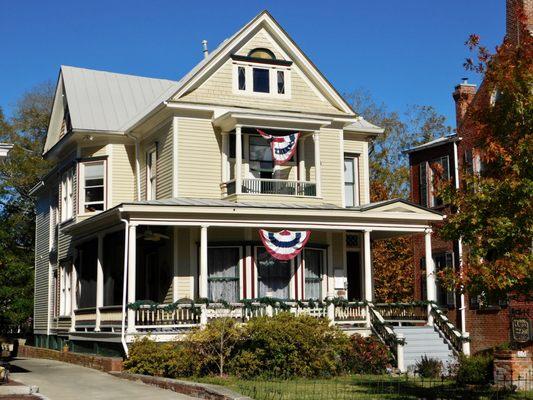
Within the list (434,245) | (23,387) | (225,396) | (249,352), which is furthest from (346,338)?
(434,245)

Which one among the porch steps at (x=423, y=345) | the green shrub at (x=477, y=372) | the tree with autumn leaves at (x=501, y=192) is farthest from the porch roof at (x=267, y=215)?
the tree with autumn leaves at (x=501, y=192)

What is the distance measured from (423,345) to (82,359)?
10.2 metres

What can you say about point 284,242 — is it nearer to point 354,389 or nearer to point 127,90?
point 354,389

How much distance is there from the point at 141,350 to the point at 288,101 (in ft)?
35.4

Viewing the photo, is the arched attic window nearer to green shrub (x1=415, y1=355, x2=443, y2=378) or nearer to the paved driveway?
green shrub (x1=415, y1=355, x2=443, y2=378)

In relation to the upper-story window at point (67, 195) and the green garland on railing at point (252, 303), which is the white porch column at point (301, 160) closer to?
the green garland on railing at point (252, 303)

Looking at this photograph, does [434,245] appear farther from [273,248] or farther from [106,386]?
[106,386]

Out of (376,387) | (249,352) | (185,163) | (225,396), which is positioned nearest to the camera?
(225,396)

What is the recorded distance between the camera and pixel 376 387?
62.2 ft

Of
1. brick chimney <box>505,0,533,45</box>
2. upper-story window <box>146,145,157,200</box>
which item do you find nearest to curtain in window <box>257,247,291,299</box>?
upper-story window <box>146,145,157,200</box>

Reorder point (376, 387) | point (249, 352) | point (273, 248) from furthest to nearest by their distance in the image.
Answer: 1. point (273, 248)
2. point (249, 352)
3. point (376, 387)

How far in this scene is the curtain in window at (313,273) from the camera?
27594 mm

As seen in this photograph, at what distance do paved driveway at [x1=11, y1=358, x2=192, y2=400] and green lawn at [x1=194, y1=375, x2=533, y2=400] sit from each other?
1.67 metres

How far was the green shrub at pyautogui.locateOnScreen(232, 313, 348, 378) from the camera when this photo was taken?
21.1 metres
